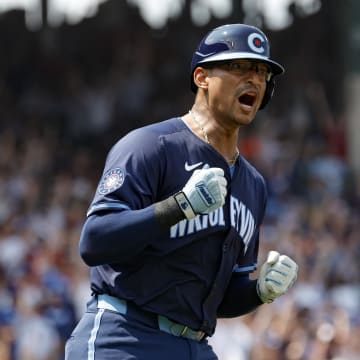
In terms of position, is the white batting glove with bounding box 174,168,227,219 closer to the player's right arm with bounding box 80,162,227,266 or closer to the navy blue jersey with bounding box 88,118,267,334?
the player's right arm with bounding box 80,162,227,266

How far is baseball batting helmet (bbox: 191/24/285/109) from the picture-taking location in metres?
4.64

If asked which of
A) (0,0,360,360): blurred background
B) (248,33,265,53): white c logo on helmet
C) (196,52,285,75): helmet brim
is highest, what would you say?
(248,33,265,53): white c logo on helmet

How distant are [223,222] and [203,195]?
0.44 m

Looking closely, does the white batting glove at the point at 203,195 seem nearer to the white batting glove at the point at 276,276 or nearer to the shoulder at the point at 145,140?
the shoulder at the point at 145,140

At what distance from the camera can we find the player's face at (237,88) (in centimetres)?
468

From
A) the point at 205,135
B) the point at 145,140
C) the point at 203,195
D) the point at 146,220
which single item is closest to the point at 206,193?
the point at 203,195

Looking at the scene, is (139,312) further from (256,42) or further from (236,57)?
(256,42)

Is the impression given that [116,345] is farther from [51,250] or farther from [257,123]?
[257,123]

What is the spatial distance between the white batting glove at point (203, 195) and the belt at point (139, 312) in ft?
1.54

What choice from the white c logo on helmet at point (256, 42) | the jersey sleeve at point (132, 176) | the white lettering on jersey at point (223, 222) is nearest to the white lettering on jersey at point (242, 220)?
the white lettering on jersey at point (223, 222)

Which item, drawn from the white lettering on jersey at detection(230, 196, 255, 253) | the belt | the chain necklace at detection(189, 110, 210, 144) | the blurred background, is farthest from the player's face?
the blurred background

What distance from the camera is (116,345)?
4.48 m

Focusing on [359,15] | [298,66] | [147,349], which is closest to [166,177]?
[147,349]

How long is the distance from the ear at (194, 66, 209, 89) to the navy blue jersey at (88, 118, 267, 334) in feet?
0.57
